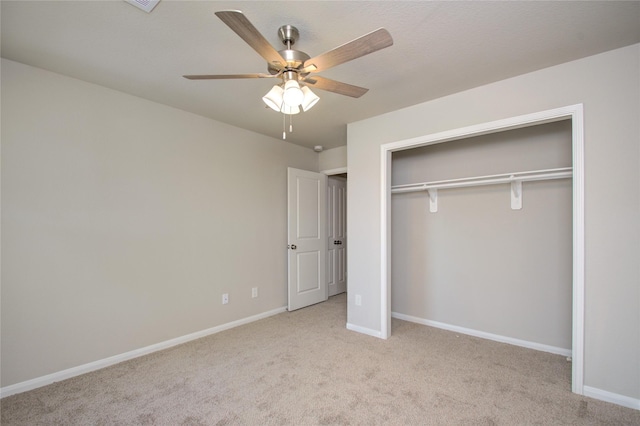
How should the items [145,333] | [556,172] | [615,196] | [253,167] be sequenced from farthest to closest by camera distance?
[253,167], [145,333], [556,172], [615,196]

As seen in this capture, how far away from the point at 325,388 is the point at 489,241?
7.46 feet

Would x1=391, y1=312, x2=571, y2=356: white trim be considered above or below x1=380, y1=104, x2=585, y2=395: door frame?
below

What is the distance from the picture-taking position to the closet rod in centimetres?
265

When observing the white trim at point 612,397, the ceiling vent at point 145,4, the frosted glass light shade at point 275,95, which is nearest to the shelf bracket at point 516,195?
the white trim at point 612,397

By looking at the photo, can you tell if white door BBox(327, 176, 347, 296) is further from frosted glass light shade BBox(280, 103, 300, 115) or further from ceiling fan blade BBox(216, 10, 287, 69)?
ceiling fan blade BBox(216, 10, 287, 69)

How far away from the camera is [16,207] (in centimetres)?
223

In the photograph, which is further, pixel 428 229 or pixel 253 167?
pixel 253 167

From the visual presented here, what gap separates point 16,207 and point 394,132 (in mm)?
3319

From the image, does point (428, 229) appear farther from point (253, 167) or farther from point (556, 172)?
point (253, 167)

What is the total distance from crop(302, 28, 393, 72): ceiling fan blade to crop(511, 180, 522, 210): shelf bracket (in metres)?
2.31

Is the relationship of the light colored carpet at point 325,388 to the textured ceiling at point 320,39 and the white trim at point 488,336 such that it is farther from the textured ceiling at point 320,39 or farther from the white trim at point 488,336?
the textured ceiling at point 320,39

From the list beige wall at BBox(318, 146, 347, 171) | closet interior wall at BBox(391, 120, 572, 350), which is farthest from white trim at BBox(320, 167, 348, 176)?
closet interior wall at BBox(391, 120, 572, 350)

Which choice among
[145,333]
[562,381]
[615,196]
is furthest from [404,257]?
[145,333]

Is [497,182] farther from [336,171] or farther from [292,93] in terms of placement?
[292,93]
